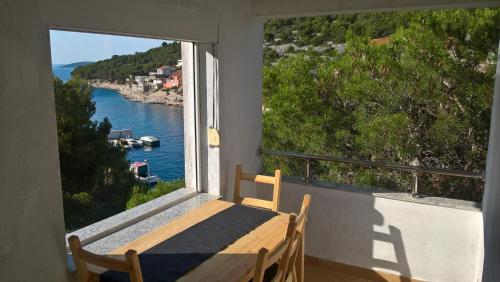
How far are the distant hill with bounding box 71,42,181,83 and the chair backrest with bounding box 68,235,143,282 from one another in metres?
0.94

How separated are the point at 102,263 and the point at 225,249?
655mm

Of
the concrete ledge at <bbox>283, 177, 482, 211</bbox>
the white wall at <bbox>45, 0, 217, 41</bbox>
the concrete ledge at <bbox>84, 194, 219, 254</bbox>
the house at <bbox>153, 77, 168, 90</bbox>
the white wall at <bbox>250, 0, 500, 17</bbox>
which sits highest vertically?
the white wall at <bbox>250, 0, 500, 17</bbox>

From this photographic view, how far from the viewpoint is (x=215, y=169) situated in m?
2.93

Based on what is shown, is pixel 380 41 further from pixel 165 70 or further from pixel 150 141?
pixel 150 141

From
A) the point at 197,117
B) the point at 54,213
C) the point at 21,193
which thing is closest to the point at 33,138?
the point at 21,193

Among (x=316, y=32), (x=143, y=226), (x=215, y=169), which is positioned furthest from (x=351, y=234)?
(x=316, y=32)

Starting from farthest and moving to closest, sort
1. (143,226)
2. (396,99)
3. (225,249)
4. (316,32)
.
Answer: (316,32) < (396,99) < (143,226) < (225,249)

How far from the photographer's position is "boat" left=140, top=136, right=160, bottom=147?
2543 millimetres

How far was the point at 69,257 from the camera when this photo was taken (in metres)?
1.93

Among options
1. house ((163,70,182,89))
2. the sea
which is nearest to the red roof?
house ((163,70,182,89))

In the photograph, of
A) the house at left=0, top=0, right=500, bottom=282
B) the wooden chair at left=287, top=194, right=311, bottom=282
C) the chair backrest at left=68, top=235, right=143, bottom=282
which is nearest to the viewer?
the chair backrest at left=68, top=235, right=143, bottom=282

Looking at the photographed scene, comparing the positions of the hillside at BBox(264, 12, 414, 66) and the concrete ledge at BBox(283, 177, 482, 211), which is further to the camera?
the hillside at BBox(264, 12, 414, 66)

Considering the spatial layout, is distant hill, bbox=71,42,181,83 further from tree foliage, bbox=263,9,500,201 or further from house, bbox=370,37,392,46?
house, bbox=370,37,392,46

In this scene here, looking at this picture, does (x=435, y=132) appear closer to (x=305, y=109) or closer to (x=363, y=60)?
(x=363, y=60)
